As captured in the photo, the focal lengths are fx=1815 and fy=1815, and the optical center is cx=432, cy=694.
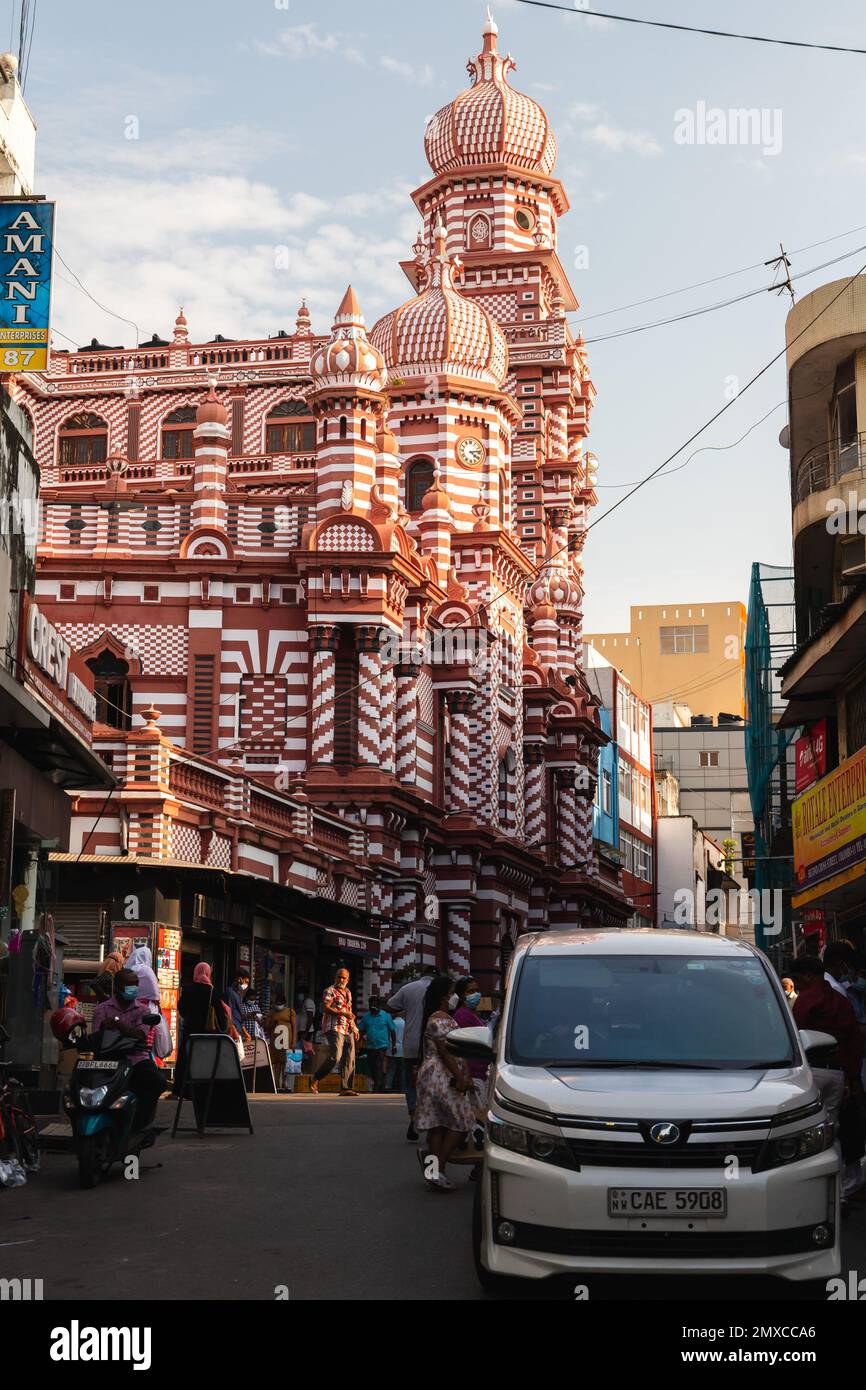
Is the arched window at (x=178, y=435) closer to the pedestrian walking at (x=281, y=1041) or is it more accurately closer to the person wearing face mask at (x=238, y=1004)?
the pedestrian walking at (x=281, y=1041)

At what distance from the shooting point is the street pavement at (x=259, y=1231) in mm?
8914

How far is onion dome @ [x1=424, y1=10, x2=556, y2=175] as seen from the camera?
65812 mm

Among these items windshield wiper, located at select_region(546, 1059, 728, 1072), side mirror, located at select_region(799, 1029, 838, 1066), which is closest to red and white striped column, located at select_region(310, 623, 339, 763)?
side mirror, located at select_region(799, 1029, 838, 1066)

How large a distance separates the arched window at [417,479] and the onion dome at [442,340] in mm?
2729

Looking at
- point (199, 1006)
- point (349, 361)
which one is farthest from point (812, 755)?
point (199, 1006)

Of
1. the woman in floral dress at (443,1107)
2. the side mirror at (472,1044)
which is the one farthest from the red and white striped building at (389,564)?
the side mirror at (472,1044)

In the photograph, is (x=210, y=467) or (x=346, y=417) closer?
(x=210, y=467)

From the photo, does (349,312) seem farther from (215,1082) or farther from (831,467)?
(215,1082)

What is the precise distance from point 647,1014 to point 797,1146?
1240 millimetres

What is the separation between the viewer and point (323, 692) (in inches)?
1634

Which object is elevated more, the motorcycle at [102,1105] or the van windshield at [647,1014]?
the van windshield at [647,1014]
